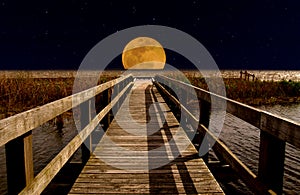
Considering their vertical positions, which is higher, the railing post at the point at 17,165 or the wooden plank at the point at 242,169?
the railing post at the point at 17,165

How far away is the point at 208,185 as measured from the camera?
12.1 ft

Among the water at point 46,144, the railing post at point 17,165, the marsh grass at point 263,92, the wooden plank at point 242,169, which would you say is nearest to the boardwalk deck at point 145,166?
the wooden plank at point 242,169

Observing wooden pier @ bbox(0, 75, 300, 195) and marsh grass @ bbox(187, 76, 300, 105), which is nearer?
wooden pier @ bbox(0, 75, 300, 195)

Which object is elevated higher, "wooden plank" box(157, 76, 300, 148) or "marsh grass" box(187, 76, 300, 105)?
"wooden plank" box(157, 76, 300, 148)

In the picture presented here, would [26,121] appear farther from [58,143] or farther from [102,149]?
[58,143]

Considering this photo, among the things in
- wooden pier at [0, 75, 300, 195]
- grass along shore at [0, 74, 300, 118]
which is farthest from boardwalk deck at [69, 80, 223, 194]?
grass along shore at [0, 74, 300, 118]

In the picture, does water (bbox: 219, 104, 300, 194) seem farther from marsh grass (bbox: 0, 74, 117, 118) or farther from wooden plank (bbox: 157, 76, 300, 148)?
marsh grass (bbox: 0, 74, 117, 118)

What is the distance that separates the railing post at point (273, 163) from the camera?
7.73ft

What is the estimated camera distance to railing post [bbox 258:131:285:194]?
2.36 meters

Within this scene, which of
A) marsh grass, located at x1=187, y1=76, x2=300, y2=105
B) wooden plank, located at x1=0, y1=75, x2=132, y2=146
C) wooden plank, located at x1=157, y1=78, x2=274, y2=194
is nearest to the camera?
wooden plank, located at x1=0, y1=75, x2=132, y2=146

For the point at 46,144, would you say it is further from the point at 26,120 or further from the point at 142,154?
the point at 26,120

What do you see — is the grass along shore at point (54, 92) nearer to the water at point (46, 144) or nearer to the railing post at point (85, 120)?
the water at point (46, 144)

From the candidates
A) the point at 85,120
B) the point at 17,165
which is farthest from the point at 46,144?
the point at 17,165

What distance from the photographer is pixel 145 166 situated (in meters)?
4.44
